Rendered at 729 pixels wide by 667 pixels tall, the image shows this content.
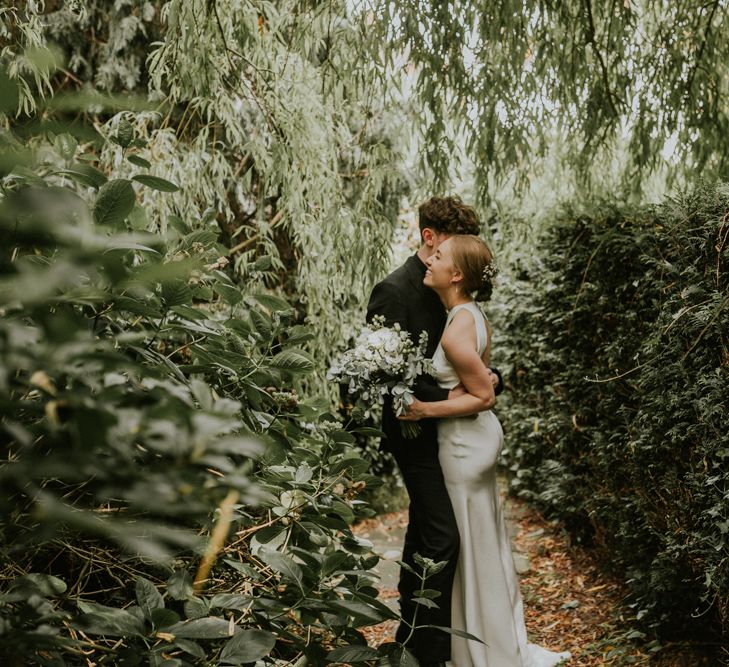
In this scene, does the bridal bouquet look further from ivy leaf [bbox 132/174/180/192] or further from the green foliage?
ivy leaf [bbox 132/174/180/192]

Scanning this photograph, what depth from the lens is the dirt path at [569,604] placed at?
3162mm

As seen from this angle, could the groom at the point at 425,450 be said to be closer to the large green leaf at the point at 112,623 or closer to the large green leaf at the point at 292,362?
the large green leaf at the point at 292,362

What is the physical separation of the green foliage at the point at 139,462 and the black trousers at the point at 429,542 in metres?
0.79

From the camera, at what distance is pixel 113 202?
3.67 ft

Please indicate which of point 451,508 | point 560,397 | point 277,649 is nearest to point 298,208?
point 451,508

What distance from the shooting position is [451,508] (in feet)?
9.73

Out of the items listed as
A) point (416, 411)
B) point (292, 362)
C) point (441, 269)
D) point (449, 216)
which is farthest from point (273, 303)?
point (449, 216)

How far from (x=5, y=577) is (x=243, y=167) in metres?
3.65

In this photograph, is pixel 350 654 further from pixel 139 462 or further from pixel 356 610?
pixel 139 462

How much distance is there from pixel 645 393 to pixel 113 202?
2.66m

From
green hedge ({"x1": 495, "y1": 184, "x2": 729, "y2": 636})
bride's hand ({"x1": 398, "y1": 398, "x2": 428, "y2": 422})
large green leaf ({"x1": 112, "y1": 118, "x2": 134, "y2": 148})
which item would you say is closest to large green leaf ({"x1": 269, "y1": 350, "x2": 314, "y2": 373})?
large green leaf ({"x1": 112, "y1": 118, "x2": 134, "y2": 148})

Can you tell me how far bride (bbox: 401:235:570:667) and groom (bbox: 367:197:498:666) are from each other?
65mm

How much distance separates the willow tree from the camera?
3373 mm

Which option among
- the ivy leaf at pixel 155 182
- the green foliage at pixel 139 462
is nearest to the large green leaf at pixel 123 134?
the green foliage at pixel 139 462
